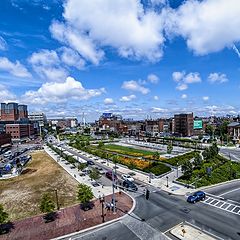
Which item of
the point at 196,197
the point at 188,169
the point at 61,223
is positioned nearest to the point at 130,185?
the point at 196,197

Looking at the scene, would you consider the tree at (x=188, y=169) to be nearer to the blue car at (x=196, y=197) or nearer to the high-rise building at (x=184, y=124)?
the blue car at (x=196, y=197)

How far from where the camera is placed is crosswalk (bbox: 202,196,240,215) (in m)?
42.8

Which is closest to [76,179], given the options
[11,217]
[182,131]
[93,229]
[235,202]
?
[11,217]

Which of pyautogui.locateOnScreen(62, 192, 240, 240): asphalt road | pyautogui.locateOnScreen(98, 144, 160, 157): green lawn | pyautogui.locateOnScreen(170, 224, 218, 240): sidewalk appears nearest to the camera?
pyautogui.locateOnScreen(170, 224, 218, 240): sidewalk

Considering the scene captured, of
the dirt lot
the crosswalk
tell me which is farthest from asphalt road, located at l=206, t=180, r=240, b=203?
the dirt lot

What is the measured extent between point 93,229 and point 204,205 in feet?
70.4

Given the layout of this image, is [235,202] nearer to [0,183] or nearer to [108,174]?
[108,174]

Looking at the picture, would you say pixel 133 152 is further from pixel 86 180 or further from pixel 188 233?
pixel 188 233

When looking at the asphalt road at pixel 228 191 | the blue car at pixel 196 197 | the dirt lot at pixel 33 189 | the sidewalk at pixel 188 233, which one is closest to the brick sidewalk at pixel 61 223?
the dirt lot at pixel 33 189

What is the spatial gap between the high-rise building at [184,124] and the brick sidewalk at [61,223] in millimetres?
149200

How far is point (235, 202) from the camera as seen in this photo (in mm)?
46719

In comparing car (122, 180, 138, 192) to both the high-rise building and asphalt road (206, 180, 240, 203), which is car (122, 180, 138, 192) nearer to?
asphalt road (206, 180, 240, 203)

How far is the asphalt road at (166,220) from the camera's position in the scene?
35094mm

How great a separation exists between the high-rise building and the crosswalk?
141 meters
